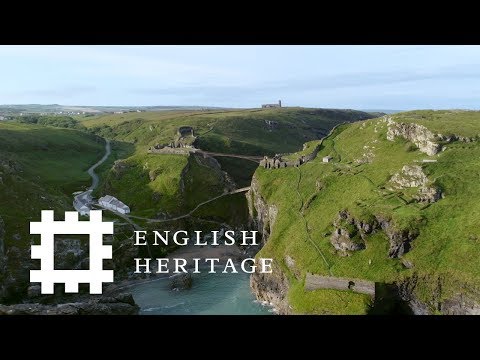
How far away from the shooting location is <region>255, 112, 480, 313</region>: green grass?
49.5 meters

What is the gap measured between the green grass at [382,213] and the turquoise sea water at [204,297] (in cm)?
679

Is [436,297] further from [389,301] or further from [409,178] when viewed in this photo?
[409,178]

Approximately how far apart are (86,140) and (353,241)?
5027 inches

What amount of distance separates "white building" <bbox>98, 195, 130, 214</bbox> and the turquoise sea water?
24.3 metres

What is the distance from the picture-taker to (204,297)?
62719 millimetres

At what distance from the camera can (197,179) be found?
324 ft

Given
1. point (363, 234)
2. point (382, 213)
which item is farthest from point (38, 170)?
point (382, 213)

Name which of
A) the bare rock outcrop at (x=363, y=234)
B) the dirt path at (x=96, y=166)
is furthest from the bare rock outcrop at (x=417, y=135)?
the dirt path at (x=96, y=166)

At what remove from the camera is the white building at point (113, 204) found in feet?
293

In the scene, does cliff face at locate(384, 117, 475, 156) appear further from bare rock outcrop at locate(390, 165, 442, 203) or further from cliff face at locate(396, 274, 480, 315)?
cliff face at locate(396, 274, 480, 315)
